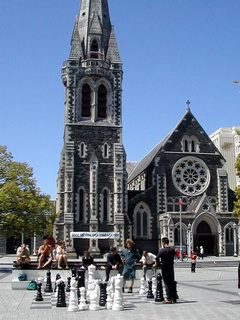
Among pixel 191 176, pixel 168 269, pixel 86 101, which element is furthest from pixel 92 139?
pixel 168 269

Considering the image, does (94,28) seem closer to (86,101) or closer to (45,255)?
(86,101)

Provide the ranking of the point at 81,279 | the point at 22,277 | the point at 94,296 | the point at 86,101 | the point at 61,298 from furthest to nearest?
1. the point at 86,101
2. the point at 22,277
3. the point at 81,279
4. the point at 61,298
5. the point at 94,296

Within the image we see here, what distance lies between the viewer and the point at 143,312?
12969 millimetres

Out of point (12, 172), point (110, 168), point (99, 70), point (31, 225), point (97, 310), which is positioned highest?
point (99, 70)

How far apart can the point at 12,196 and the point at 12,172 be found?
75.7 inches

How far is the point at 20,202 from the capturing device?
32.3 m

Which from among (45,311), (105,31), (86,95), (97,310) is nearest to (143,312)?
(97,310)

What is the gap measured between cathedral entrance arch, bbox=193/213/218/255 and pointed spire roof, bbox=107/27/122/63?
21303 millimetres

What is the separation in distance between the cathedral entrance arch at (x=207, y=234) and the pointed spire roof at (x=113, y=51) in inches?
839

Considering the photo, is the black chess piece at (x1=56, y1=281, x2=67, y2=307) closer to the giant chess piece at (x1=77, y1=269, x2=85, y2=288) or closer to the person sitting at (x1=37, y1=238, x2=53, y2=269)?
the giant chess piece at (x1=77, y1=269, x2=85, y2=288)

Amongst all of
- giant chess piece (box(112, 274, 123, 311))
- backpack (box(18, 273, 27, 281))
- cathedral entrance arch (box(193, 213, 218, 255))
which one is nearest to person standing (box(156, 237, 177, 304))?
giant chess piece (box(112, 274, 123, 311))

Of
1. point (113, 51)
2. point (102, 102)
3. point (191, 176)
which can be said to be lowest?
point (191, 176)

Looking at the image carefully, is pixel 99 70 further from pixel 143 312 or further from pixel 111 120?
pixel 143 312

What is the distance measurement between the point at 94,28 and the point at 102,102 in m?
9.64
